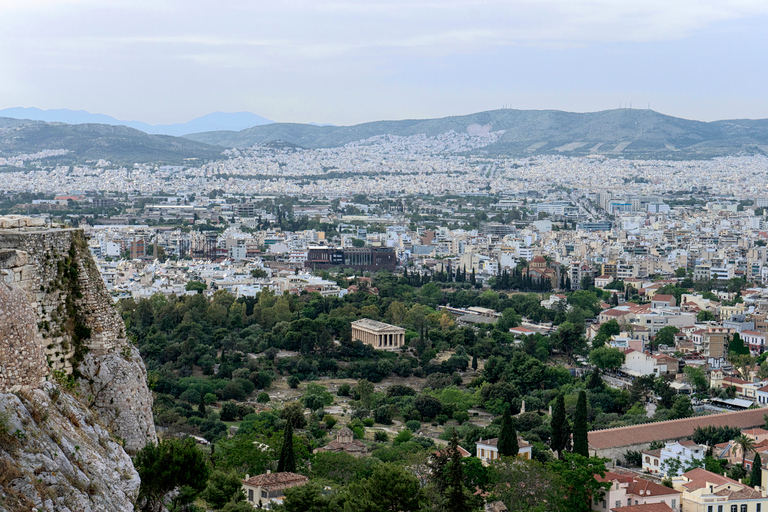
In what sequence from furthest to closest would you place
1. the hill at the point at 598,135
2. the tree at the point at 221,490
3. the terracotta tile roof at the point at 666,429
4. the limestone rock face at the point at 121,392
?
1. the hill at the point at 598,135
2. the terracotta tile roof at the point at 666,429
3. the tree at the point at 221,490
4. the limestone rock face at the point at 121,392

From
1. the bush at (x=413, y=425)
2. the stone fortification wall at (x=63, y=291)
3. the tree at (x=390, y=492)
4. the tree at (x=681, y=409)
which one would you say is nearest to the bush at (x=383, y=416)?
the bush at (x=413, y=425)

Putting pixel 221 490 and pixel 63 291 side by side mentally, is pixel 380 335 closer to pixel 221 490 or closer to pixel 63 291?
pixel 221 490

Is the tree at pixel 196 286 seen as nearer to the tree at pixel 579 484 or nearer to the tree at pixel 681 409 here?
the tree at pixel 681 409

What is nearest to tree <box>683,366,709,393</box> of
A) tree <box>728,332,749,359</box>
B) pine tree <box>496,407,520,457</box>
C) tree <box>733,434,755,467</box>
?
tree <box>728,332,749,359</box>

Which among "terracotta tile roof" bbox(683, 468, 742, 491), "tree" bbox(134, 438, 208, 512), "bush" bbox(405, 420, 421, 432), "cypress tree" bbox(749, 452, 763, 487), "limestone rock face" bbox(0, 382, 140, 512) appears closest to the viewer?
"limestone rock face" bbox(0, 382, 140, 512)

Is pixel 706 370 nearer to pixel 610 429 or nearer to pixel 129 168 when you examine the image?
pixel 610 429

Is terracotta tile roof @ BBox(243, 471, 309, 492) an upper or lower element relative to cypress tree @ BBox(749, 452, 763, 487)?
upper

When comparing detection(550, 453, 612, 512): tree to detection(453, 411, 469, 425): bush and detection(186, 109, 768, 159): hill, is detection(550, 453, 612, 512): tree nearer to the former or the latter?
detection(453, 411, 469, 425): bush
